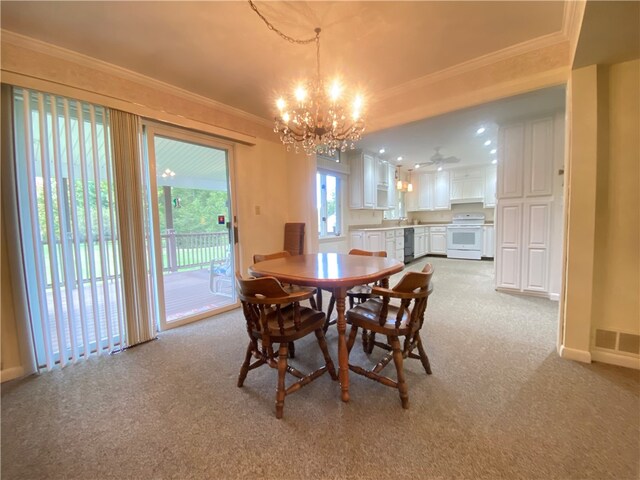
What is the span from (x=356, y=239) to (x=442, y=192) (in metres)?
3.33

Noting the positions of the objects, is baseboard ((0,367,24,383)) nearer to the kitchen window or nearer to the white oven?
the kitchen window

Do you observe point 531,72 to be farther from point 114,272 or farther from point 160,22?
point 114,272

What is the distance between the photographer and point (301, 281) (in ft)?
5.24

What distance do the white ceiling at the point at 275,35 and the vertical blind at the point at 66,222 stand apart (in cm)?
52

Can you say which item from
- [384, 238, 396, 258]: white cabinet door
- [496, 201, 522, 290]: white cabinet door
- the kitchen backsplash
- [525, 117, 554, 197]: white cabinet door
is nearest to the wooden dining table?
[496, 201, 522, 290]: white cabinet door

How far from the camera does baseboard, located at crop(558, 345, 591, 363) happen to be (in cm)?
191

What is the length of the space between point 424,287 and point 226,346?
1.78 metres

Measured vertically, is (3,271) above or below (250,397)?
above

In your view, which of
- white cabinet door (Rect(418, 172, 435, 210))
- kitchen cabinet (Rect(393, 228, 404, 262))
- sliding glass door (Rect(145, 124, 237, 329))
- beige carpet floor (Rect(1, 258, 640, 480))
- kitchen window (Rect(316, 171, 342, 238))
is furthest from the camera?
white cabinet door (Rect(418, 172, 435, 210))

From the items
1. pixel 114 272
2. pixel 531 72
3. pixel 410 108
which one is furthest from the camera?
pixel 410 108

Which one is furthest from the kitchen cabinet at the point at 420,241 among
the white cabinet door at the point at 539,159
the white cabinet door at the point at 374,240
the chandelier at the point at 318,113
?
the chandelier at the point at 318,113

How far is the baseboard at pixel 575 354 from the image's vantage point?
1.91 meters

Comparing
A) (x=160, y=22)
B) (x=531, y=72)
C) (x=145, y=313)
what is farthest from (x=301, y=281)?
(x=531, y=72)

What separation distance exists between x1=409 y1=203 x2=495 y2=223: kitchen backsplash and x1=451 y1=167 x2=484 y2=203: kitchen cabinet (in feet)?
1.06
